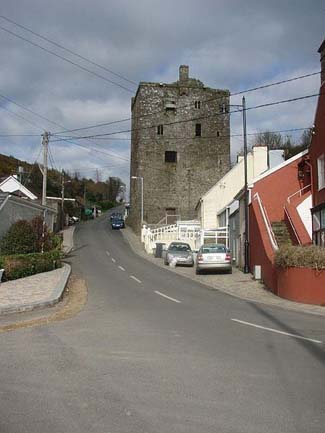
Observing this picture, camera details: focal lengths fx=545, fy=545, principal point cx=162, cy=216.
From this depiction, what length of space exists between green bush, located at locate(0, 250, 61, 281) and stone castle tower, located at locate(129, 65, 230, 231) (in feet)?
136

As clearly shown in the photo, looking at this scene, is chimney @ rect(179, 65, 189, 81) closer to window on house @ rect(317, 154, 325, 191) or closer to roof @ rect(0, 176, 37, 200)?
roof @ rect(0, 176, 37, 200)

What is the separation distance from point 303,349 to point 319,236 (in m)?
15.0

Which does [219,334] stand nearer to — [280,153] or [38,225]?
[38,225]

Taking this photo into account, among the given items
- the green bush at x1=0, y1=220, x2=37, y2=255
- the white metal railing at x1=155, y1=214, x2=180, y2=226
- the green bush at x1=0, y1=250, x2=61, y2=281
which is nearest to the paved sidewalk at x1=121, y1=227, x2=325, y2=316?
the green bush at x1=0, y1=250, x2=61, y2=281

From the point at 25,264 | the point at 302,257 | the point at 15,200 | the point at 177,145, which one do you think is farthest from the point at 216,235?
the point at 177,145

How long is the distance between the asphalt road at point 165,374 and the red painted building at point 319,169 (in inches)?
397

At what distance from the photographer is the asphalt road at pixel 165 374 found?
5465 millimetres

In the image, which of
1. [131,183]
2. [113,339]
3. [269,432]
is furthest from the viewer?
[131,183]

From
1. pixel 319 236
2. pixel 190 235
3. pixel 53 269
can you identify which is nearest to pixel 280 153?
pixel 190 235

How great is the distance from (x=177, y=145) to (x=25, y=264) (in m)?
49.6

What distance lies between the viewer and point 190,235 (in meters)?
47.2

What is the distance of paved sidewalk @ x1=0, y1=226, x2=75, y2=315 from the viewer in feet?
47.1

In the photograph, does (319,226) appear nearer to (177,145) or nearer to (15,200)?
(15,200)

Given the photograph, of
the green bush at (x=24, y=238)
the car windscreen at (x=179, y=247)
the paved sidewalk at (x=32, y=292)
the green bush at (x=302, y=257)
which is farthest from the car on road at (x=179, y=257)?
the green bush at (x=302, y=257)
